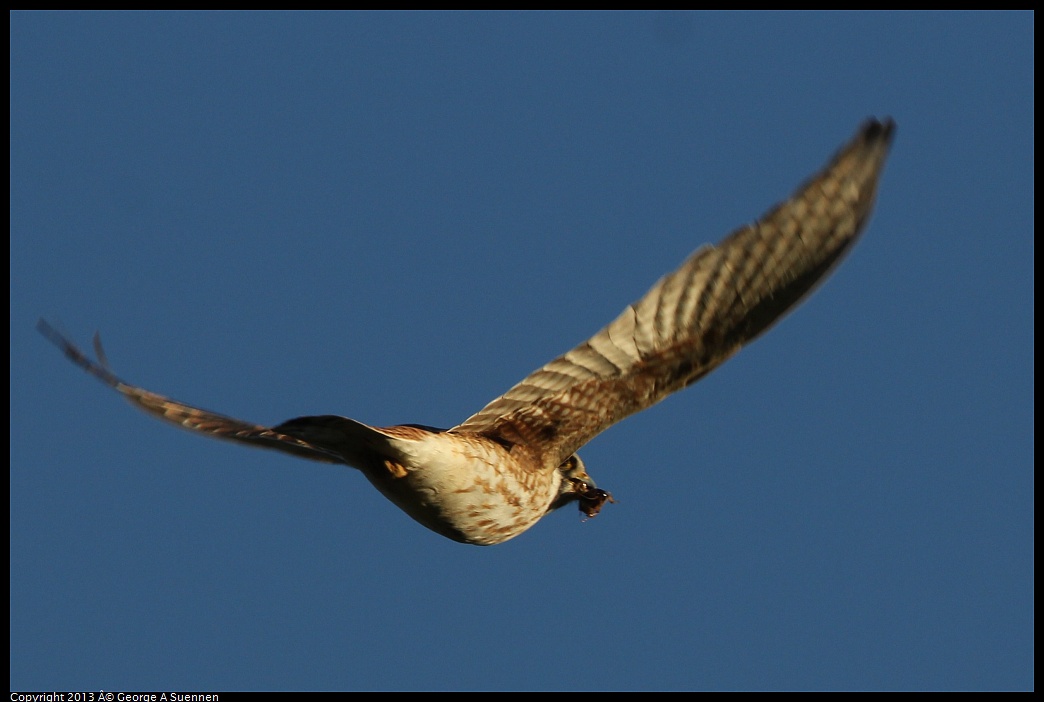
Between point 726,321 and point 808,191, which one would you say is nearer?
point 808,191

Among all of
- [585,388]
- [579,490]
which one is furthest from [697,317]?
[579,490]

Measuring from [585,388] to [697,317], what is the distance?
34.1 inches

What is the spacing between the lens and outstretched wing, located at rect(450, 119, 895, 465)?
6488 millimetres

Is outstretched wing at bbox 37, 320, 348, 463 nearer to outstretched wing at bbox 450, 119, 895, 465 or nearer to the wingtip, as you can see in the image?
outstretched wing at bbox 450, 119, 895, 465

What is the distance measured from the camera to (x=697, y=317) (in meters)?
7.22

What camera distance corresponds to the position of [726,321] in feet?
23.6

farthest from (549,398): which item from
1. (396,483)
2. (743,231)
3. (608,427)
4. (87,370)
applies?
(87,370)

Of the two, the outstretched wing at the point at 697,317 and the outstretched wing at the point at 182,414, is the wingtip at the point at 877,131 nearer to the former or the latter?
the outstretched wing at the point at 697,317

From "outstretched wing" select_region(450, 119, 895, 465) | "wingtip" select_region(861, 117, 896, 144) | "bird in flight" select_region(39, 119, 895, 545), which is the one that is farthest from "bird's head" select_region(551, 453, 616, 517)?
"wingtip" select_region(861, 117, 896, 144)

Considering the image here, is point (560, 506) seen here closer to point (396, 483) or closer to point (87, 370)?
point (396, 483)

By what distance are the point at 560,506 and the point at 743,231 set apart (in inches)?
110
